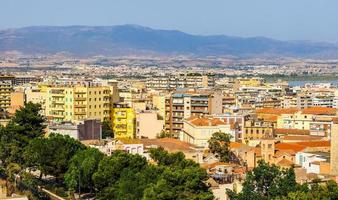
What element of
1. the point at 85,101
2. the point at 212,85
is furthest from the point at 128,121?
the point at 212,85

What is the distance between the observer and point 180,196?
98.1ft

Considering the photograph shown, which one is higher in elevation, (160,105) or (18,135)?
(160,105)

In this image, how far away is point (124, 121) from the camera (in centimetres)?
6112

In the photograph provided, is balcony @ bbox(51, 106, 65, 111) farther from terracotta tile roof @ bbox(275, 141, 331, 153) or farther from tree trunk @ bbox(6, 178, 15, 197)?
tree trunk @ bbox(6, 178, 15, 197)

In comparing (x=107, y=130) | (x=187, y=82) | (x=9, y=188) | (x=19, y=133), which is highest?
(x=19, y=133)

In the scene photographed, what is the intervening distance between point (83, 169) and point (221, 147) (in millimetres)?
10497

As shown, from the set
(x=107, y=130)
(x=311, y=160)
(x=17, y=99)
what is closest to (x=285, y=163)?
(x=311, y=160)

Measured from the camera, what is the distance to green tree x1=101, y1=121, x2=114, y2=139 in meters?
56.9

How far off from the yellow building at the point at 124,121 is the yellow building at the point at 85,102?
2.17ft

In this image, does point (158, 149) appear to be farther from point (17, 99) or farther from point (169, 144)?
point (17, 99)

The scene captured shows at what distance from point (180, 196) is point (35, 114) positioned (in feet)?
68.8

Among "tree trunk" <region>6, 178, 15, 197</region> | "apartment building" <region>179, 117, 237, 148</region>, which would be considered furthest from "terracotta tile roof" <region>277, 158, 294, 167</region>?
"tree trunk" <region>6, 178, 15, 197</region>

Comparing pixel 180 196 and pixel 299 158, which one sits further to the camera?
pixel 299 158

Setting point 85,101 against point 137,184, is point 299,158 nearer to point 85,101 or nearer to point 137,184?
point 137,184
